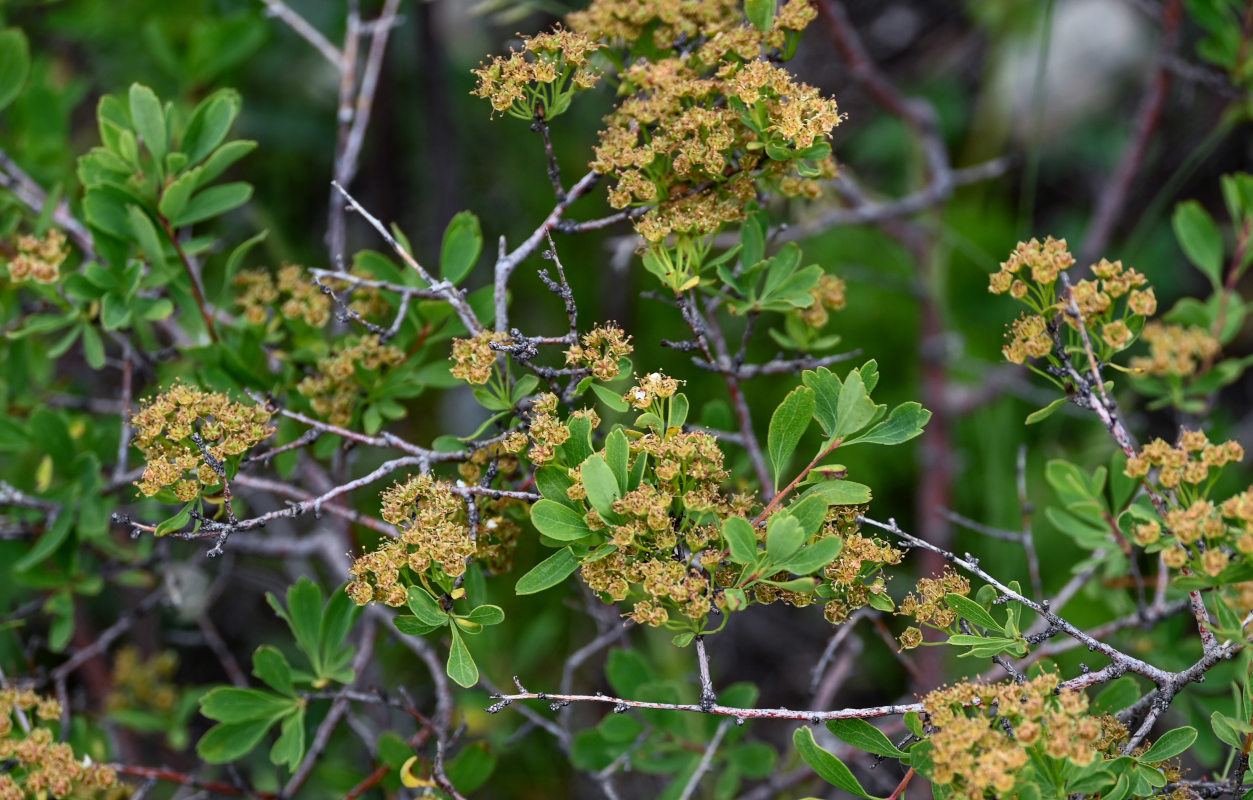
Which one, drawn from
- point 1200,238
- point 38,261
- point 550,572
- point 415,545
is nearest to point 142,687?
point 38,261

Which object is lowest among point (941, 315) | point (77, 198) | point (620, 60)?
point (941, 315)

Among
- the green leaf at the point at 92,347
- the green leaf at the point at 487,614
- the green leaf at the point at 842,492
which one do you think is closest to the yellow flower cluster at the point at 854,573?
the green leaf at the point at 842,492

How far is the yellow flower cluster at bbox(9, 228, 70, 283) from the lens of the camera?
1.42 m

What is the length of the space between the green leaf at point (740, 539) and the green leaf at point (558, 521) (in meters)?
0.13

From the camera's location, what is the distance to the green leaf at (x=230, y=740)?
1.39 m

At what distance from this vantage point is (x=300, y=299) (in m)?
1.49

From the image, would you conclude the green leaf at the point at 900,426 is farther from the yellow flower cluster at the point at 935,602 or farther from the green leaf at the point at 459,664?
the green leaf at the point at 459,664

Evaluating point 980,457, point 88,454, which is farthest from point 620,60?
point 980,457

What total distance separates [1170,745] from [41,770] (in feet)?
4.34

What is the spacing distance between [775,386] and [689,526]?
81.0 inches

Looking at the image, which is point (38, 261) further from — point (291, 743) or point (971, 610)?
point (971, 610)

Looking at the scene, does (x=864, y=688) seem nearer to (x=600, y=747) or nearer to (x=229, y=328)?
(x=600, y=747)

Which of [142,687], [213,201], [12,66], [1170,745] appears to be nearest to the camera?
[1170,745]

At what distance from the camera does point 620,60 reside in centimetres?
138
